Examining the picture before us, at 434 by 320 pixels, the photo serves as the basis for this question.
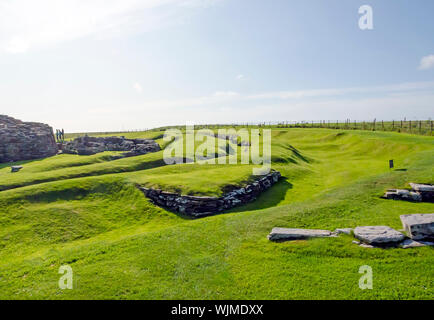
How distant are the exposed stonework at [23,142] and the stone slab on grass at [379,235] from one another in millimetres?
56425

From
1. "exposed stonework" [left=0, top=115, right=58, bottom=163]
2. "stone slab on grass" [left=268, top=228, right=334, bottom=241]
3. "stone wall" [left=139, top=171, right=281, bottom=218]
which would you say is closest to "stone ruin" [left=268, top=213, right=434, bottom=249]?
"stone slab on grass" [left=268, top=228, right=334, bottom=241]

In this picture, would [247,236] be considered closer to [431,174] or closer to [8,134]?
[431,174]

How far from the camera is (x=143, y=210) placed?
24.7 m

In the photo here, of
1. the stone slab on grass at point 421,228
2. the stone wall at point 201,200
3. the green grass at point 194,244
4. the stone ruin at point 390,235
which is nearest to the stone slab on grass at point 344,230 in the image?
the stone ruin at point 390,235

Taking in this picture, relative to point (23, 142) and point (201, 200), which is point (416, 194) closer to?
point (201, 200)

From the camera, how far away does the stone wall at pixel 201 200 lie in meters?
23.3

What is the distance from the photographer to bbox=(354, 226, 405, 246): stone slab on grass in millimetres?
13109

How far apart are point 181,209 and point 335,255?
14649mm

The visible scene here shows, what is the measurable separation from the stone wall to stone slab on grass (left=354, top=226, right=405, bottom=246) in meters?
12.2

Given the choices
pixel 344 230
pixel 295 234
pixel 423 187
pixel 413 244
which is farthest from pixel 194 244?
pixel 423 187

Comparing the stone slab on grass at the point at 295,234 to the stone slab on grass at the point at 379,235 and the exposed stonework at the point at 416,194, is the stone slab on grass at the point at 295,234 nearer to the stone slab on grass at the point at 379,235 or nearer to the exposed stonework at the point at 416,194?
the stone slab on grass at the point at 379,235

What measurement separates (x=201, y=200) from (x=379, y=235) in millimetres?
14450

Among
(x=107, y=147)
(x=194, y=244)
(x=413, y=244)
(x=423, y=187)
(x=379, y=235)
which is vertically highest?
(x=107, y=147)

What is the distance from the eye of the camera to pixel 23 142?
48.2 meters
